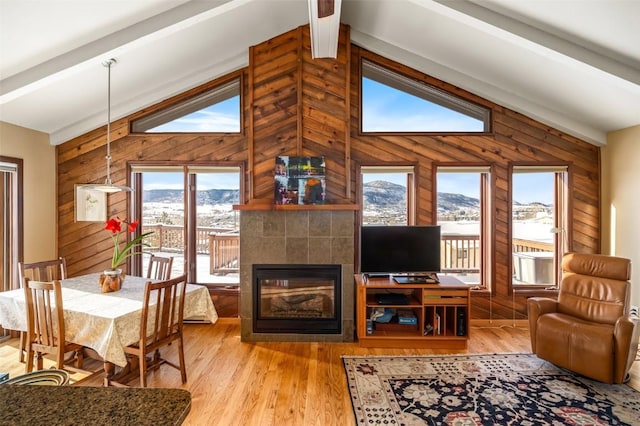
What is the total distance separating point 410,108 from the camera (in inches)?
174

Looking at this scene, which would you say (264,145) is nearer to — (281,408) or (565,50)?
(281,408)

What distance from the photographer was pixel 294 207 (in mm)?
3869

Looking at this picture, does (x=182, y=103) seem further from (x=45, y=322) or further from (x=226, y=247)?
(x=45, y=322)

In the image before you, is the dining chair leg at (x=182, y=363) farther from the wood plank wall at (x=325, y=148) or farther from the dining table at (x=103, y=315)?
the wood plank wall at (x=325, y=148)

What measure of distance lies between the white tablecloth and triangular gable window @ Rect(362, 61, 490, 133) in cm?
294

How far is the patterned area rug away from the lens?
2.45 metres

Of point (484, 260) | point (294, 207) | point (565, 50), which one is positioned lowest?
point (484, 260)

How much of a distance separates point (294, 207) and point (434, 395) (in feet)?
7.45

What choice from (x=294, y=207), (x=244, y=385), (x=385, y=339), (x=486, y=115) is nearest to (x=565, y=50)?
(x=486, y=115)

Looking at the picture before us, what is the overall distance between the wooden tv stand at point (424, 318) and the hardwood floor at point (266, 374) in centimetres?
10

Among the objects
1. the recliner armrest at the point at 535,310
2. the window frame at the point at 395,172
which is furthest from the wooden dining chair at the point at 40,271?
the recliner armrest at the point at 535,310

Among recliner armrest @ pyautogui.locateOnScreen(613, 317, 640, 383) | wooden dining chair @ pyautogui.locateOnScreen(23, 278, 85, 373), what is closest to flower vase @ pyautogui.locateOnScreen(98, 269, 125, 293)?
wooden dining chair @ pyautogui.locateOnScreen(23, 278, 85, 373)

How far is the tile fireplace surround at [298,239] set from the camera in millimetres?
3936

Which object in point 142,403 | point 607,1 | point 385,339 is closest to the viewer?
point 142,403
